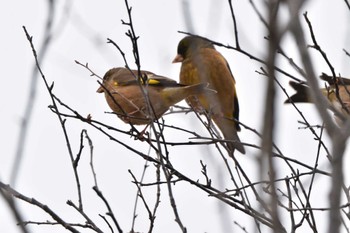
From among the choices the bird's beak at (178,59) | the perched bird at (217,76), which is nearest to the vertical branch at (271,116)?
the perched bird at (217,76)

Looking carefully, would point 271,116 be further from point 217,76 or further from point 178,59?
point 178,59

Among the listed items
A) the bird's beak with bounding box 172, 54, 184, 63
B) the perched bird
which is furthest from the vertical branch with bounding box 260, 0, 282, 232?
the bird's beak with bounding box 172, 54, 184, 63

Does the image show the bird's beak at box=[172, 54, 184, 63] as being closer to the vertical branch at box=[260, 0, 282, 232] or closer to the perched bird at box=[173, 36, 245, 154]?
the perched bird at box=[173, 36, 245, 154]

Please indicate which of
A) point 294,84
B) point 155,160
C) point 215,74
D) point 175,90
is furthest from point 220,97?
point 155,160

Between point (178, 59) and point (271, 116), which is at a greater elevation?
point (178, 59)

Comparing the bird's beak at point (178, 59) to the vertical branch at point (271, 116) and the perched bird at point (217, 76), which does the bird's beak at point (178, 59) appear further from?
the vertical branch at point (271, 116)

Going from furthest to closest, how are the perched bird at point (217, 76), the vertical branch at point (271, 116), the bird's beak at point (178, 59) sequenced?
the bird's beak at point (178, 59)
the perched bird at point (217, 76)
the vertical branch at point (271, 116)

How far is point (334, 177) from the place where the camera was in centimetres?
158

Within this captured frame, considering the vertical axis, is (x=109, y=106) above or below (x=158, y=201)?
above

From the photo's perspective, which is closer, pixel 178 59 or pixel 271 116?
pixel 271 116

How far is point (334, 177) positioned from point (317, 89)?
0.22 meters

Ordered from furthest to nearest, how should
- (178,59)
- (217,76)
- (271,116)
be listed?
(178,59) → (217,76) → (271,116)

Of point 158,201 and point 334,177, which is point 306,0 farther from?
point 158,201

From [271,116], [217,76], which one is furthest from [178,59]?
[271,116]
